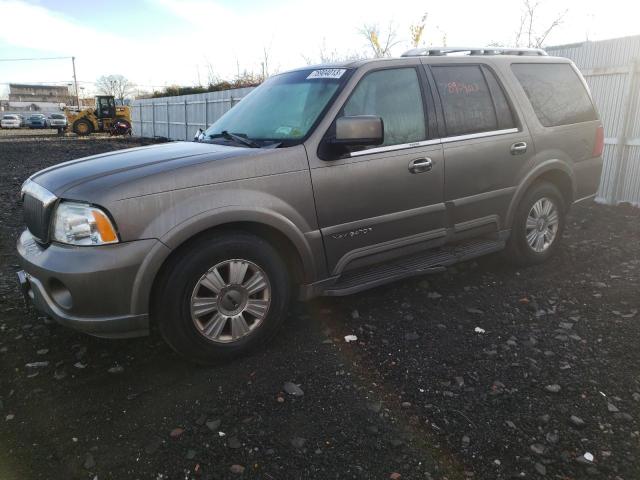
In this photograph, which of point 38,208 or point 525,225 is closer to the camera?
point 38,208

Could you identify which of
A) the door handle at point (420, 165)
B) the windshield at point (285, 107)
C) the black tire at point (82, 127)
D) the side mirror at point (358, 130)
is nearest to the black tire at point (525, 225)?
the door handle at point (420, 165)

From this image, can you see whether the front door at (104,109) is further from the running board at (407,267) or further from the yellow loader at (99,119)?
the running board at (407,267)

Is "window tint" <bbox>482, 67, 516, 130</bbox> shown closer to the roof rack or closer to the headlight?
the roof rack

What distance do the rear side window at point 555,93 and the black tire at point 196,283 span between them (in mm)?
2964

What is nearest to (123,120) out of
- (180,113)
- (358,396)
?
(180,113)

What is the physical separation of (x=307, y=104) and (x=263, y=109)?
18.1 inches

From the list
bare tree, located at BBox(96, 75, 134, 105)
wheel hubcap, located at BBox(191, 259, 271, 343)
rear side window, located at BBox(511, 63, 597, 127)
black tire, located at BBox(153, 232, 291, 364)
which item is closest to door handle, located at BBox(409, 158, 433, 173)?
black tire, located at BBox(153, 232, 291, 364)

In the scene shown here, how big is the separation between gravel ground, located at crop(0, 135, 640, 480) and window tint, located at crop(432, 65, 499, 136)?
56.1 inches

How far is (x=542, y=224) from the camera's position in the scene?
4.78 m

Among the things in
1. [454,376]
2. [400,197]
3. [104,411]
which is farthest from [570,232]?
[104,411]

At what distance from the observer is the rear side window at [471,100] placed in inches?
156

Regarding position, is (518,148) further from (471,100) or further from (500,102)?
(471,100)

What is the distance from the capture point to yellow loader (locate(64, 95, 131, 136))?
3228cm

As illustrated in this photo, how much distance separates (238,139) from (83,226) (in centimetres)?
131
